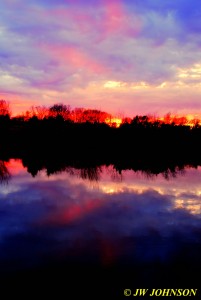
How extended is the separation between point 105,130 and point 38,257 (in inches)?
1221

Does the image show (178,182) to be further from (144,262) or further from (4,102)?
(4,102)

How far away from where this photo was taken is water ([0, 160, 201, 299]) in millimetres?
6465

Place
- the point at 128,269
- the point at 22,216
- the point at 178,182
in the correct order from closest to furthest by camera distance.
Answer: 1. the point at 128,269
2. the point at 22,216
3. the point at 178,182

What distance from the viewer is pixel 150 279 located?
639 cm

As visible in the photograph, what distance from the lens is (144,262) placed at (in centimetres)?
721

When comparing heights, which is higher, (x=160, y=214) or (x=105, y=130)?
(x=105, y=130)

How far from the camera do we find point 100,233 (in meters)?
9.27

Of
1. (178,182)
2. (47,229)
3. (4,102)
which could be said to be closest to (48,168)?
(178,182)

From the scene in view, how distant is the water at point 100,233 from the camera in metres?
6.46

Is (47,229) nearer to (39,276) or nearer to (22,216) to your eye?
(22,216)

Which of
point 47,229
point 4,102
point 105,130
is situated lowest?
point 47,229

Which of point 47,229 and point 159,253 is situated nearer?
point 159,253

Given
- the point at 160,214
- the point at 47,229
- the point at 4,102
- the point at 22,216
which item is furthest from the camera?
the point at 4,102

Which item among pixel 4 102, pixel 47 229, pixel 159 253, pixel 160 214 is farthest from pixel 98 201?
pixel 4 102
